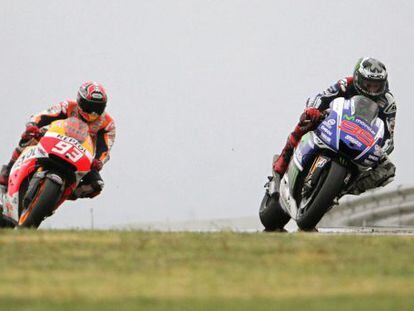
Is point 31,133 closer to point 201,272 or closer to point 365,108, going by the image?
point 365,108

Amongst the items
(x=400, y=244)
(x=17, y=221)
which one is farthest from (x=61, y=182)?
(x=400, y=244)

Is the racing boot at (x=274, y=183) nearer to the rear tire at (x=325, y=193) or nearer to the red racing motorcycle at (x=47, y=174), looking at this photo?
the rear tire at (x=325, y=193)

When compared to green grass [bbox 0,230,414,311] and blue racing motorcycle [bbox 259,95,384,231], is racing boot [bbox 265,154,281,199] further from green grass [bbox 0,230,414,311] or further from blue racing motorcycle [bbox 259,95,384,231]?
green grass [bbox 0,230,414,311]

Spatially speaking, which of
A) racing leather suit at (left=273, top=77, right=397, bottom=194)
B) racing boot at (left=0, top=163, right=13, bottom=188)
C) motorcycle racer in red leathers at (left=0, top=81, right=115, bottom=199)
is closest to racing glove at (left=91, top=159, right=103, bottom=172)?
motorcycle racer in red leathers at (left=0, top=81, right=115, bottom=199)

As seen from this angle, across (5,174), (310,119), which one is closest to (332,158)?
(310,119)

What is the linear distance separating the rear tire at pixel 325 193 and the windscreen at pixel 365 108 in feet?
2.61

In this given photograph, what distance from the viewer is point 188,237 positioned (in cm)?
1003

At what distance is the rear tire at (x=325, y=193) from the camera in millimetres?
13734

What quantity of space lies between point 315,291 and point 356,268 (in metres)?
1.10

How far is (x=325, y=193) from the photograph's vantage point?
1372 centimetres

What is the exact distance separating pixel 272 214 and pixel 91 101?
8.48 feet

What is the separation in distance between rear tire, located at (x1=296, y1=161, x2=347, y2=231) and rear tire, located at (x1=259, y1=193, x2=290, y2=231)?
1.66 metres

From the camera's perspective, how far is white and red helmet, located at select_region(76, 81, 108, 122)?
15.3 metres

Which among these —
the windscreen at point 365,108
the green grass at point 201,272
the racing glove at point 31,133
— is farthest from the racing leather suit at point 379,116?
the green grass at point 201,272
